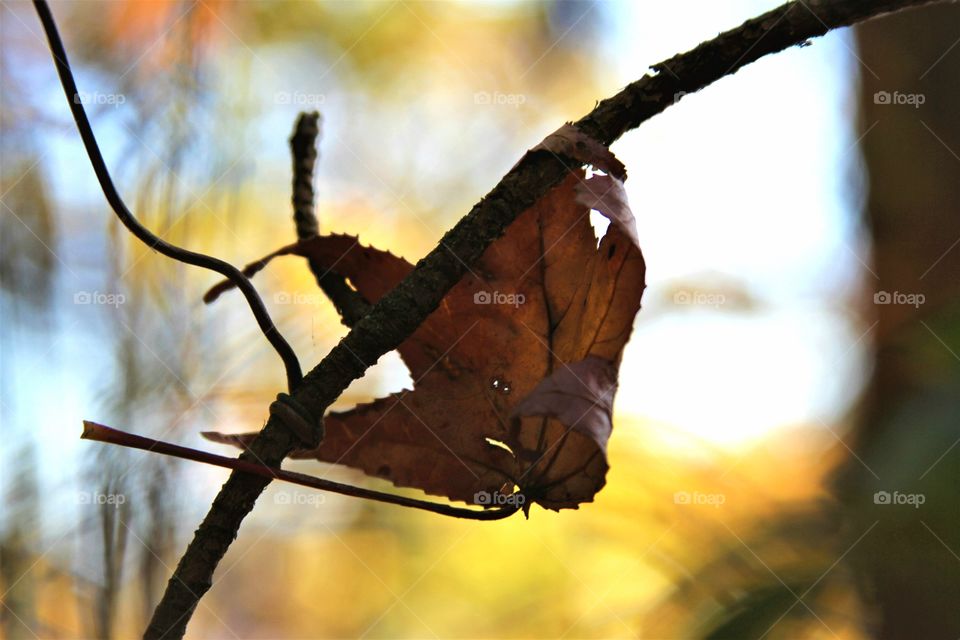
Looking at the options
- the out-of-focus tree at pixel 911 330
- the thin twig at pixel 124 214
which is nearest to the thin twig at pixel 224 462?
the thin twig at pixel 124 214

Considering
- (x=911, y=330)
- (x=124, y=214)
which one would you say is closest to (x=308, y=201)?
(x=124, y=214)

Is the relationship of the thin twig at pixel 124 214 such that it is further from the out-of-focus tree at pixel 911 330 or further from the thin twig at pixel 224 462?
the out-of-focus tree at pixel 911 330

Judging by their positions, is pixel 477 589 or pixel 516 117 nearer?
pixel 477 589

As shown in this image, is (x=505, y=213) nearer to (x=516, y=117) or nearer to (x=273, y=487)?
(x=273, y=487)

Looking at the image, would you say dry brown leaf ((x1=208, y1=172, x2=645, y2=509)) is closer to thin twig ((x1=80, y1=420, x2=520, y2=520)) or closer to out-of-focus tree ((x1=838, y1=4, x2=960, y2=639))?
thin twig ((x1=80, y1=420, x2=520, y2=520))

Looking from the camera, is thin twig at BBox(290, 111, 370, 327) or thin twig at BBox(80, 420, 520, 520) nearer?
thin twig at BBox(80, 420, 520, 520)

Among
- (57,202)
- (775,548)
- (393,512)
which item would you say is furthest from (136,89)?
(775,548)

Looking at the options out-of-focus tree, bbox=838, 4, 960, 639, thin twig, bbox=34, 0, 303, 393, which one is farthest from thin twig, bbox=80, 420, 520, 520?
out-of-focus tree, bbox=838, 4, 960, 639

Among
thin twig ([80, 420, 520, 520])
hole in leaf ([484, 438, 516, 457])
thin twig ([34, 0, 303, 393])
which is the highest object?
thin twig ([34, 0, 303, 393])
